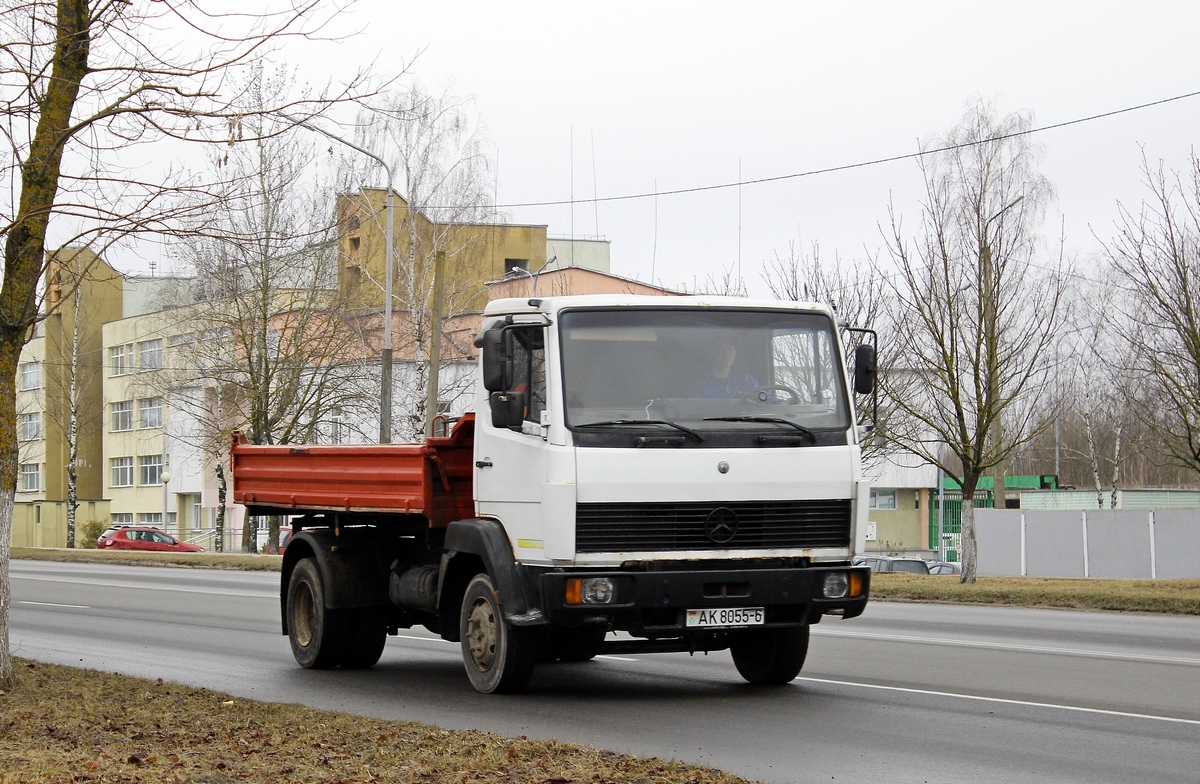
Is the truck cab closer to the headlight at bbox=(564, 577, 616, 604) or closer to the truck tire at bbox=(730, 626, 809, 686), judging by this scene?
the headlight at bbox=(564, 577, 616, 604)

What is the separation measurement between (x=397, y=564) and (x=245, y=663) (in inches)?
77.8

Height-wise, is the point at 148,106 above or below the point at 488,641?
above

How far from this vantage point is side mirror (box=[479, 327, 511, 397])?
9.83m

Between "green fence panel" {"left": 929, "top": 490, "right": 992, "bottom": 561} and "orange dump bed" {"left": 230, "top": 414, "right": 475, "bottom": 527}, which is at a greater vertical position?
"orange dump bed" {"left": 230, "top": 414, "right": 475, "bottom": 527}

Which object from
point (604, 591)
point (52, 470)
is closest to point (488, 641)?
point (604, 591)

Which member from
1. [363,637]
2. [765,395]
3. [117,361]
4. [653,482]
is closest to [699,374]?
[765,395]

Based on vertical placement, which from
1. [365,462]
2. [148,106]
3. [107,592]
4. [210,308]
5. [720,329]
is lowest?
[107,592]

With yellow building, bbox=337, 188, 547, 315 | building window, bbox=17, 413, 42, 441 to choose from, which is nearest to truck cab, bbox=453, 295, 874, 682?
yellow building, bbox=337, 188, 547, 315

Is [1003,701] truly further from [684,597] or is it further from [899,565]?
[899,565]

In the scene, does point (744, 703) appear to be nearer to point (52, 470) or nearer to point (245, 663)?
point (245, 663)

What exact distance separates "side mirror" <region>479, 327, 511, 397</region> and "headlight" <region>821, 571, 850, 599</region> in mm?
2533

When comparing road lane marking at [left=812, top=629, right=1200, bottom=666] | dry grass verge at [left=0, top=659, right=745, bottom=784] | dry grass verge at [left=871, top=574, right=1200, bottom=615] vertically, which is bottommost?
dry grass verge at [left=871, top=574, right=1200, bottom=615]

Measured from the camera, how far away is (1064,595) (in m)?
22.0

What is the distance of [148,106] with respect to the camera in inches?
368
